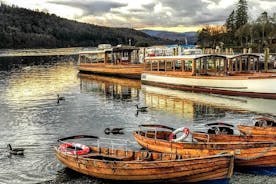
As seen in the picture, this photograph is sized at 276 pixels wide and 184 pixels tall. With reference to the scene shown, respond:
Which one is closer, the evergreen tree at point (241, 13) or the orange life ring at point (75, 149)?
the orange life ring at point (75, 149)

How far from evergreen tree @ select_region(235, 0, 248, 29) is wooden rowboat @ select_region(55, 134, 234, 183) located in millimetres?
115563

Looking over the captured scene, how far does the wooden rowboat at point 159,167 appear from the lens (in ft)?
61.2

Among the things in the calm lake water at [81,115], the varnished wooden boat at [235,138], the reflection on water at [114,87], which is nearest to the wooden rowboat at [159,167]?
the calm lake water at [81,115]

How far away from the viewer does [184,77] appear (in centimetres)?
5525

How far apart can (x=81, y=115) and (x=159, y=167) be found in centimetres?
2017

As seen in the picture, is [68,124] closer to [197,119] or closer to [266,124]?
[197,119]

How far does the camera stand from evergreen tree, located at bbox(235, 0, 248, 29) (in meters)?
130

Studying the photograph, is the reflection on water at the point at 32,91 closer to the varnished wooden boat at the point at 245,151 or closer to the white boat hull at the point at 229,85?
the white boat hull at the point at 229,85

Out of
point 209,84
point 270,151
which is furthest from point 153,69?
point 270,151

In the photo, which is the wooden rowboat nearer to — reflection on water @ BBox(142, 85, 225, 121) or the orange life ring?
the orange life ring

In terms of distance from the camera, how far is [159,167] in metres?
19.0

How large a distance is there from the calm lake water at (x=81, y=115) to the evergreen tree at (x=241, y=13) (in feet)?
257

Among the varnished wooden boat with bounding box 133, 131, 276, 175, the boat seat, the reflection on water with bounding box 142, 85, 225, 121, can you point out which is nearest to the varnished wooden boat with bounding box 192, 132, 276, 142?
the varnished wooden boat with bounding box 133, 131, 276, 175

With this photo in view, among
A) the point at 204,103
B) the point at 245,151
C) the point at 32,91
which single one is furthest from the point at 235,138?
the point at 32,91
